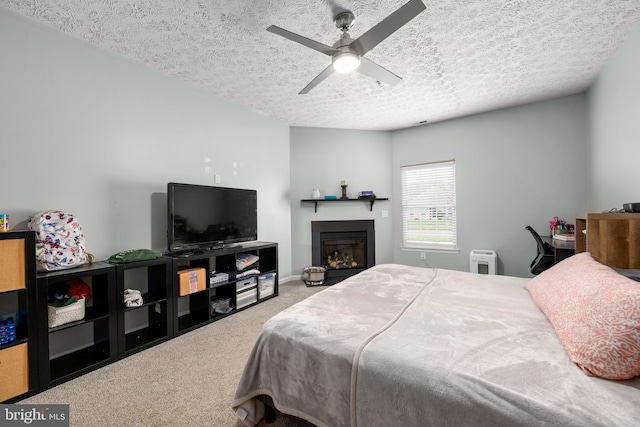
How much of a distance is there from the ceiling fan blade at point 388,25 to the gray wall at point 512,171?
3.06 m

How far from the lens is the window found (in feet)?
14.8

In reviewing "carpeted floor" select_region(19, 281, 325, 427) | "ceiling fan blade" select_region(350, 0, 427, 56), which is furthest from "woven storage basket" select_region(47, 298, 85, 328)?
"ceiling fan blade" select_region(350, 0, 427, 56)

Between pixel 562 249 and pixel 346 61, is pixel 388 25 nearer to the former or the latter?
pixel 346 61

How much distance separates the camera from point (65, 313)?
1.90 metres

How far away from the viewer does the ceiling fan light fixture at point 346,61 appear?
1.97 m

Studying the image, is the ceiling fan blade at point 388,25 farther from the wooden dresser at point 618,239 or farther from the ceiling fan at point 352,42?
the wooden dresser at point 618,239

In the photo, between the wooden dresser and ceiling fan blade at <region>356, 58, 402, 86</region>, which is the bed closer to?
the wooden dresser

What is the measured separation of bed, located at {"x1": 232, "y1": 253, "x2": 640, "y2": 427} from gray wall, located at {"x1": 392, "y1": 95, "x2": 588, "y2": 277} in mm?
2670

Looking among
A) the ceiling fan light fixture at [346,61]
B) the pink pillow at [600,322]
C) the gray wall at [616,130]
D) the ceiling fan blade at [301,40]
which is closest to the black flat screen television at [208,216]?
the ceiling fan blade at [301,40]

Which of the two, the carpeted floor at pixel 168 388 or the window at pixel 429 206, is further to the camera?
the window at pixel 429 206

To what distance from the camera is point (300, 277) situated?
15.2 feet

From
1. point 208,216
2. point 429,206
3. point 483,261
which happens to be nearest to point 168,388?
point 208,216

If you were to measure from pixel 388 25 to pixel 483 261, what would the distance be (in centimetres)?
358

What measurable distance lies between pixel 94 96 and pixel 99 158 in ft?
1.79
